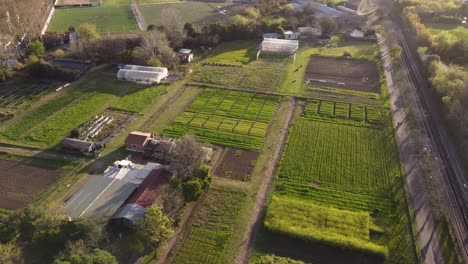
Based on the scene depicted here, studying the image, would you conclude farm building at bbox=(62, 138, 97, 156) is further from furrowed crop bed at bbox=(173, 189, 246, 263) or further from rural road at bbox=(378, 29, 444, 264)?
rural road at bbox=(378, 29, 444, 264)

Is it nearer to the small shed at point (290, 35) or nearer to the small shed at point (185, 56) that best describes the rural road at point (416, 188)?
the small shed at point (290, 35)

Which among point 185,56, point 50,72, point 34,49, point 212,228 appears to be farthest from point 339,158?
point 34,49

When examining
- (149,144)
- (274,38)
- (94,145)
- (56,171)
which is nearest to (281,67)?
(274,38)

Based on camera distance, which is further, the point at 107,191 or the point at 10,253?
the point at 107,191

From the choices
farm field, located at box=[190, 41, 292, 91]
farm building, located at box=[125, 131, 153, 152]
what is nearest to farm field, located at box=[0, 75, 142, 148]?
farm building, located at box=[125, 131, 153, 152]

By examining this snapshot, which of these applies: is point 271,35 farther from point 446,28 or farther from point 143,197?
point 143,197

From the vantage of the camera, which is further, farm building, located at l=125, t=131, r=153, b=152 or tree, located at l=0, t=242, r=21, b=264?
farm building, located at l=125, t=131, r=153, b=152
